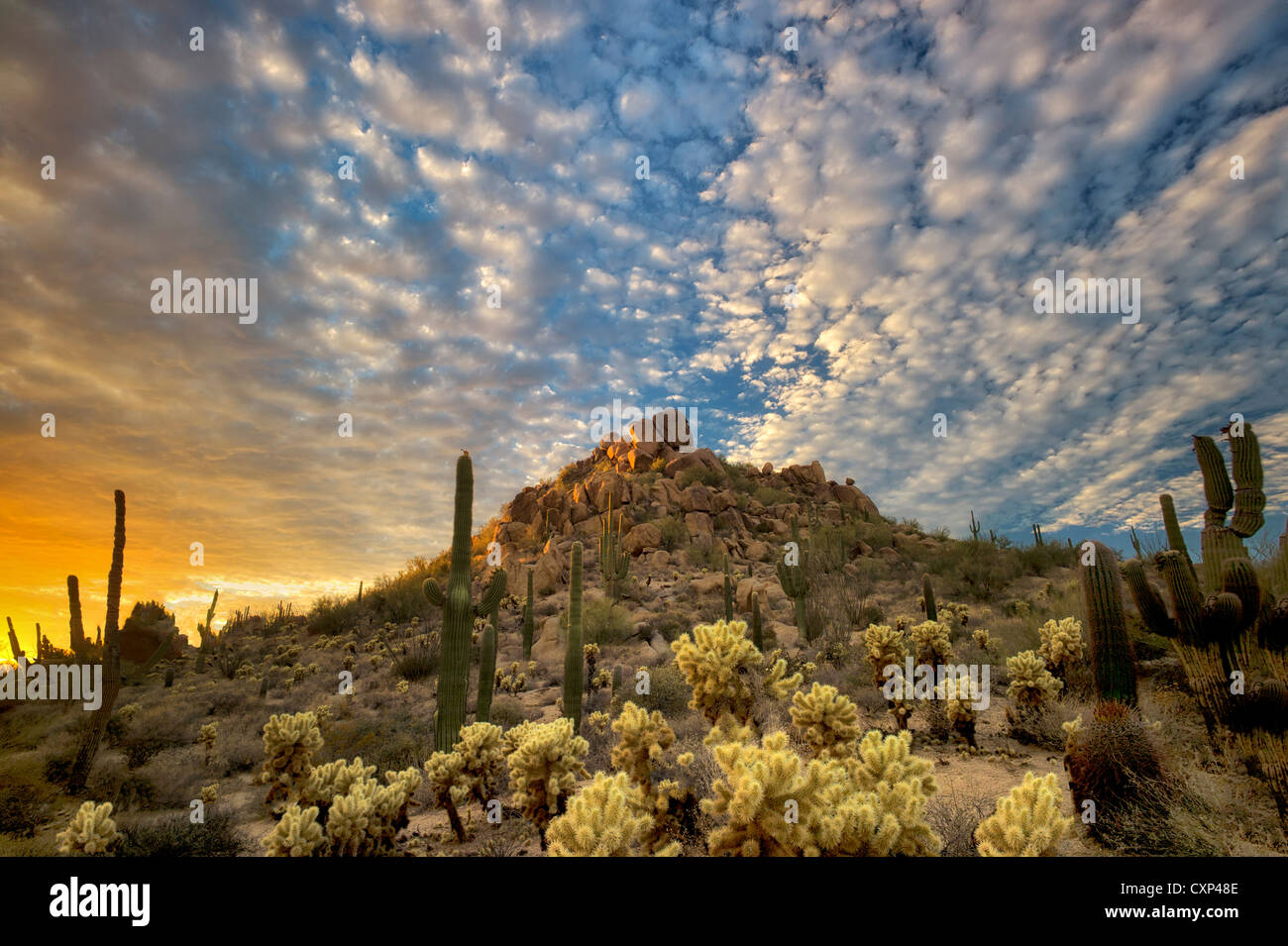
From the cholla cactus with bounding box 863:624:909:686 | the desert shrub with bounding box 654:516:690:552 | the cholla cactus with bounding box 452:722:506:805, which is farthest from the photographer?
the desert shrub with bounding box 654:516:690:552

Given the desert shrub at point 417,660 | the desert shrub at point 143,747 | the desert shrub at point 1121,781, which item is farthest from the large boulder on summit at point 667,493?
the desert shrub at point 1121,781

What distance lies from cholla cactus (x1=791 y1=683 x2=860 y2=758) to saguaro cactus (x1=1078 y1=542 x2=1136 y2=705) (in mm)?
4939

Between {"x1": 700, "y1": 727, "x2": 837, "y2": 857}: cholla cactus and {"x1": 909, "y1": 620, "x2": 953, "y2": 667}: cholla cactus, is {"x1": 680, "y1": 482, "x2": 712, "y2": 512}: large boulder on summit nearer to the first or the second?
{"x1": 909, "y1": 620, "x2": 953, "y2": 667}: cholla cactus

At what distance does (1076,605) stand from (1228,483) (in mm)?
3867

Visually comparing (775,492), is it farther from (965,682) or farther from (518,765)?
(518,765)

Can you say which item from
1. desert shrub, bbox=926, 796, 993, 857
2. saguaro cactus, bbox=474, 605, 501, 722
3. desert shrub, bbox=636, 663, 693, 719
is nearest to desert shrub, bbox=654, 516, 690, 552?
desert shrub, bbox=636, 663, 693, 719

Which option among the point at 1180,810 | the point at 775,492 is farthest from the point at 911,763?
the point at 775,492

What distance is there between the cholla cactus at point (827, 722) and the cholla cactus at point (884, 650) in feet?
13.7

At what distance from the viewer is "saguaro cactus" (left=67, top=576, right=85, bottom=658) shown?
43.7 feet

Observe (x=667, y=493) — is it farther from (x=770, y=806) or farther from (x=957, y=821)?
(x=770, y=806)

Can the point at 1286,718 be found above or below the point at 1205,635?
below

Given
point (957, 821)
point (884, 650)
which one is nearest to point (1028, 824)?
point (957, 821)

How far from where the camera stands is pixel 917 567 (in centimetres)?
2345

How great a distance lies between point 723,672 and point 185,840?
21.7 ft
